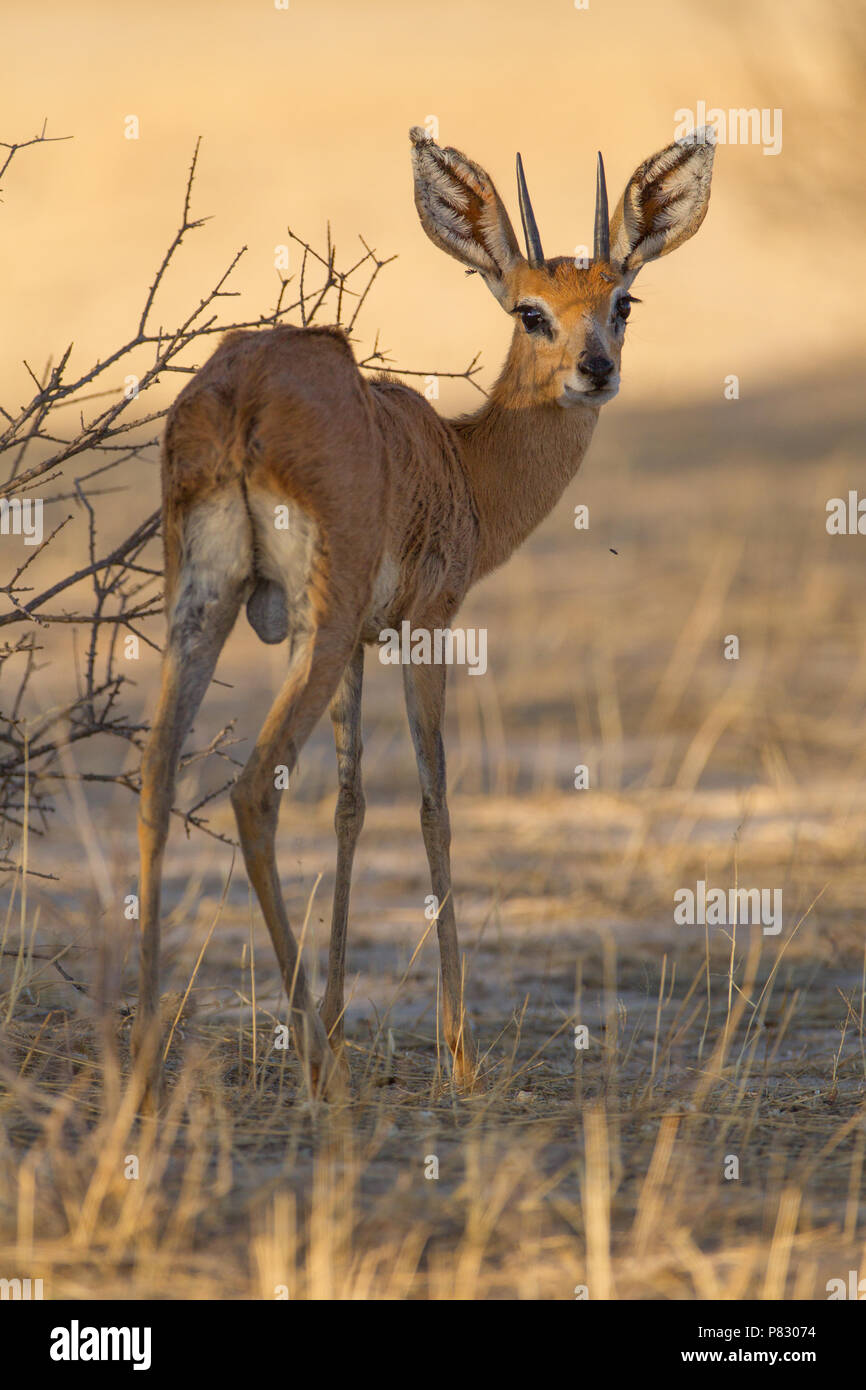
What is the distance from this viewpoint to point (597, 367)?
253 inches

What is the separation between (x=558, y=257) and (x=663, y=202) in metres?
Result: 0.57

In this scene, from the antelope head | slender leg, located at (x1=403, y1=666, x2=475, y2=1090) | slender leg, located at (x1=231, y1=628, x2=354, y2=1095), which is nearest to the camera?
slender leg, located at (x1=231, y1=628, x2=354, y2=1095)

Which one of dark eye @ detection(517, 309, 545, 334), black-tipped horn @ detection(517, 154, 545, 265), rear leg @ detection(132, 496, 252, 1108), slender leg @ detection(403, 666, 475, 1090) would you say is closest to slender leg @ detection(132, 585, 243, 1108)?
rear leg @ detection(132, 496, 252, 1108)

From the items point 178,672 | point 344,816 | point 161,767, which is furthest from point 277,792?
point 344,816

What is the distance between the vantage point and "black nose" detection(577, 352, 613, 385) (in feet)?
21.1

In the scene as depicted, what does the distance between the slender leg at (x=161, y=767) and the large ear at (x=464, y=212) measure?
2521 mm

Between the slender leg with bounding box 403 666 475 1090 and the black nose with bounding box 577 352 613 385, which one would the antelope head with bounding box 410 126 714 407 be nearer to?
the black nose with bounding box 577 352 613 385

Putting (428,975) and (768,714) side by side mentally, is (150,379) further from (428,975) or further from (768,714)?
(768,714)

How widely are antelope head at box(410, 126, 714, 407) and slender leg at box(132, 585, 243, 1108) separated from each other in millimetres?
2152

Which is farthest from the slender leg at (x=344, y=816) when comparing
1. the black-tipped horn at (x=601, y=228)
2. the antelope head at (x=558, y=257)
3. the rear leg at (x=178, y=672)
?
the black-tipped horn at (x=601, y=228)

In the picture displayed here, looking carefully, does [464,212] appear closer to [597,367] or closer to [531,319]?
[531,319]

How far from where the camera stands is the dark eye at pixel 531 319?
688 cm

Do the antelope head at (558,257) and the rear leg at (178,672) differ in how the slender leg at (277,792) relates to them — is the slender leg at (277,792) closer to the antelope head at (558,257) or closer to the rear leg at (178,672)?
the rear leg at (178,672)
